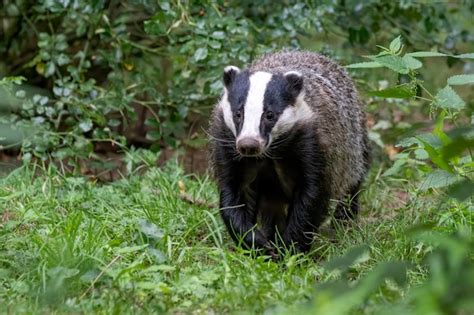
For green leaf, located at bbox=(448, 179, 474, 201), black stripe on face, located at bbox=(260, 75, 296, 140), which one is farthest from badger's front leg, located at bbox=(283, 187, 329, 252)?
green leaf, located at bbox=(448, 179, 474, 201)

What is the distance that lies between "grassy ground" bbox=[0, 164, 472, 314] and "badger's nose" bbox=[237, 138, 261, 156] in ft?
1.44

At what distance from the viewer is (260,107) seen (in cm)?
515

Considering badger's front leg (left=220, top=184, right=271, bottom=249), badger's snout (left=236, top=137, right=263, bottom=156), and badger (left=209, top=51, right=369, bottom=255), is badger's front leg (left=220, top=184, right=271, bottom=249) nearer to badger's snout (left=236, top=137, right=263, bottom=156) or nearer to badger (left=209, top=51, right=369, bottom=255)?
badger (left=209, top=51, right=369, bottom=255)

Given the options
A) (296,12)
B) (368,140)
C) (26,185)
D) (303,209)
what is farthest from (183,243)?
(296,12)

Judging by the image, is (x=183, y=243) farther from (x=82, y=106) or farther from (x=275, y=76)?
(x=82, y=106)

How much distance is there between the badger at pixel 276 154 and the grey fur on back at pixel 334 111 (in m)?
0.01

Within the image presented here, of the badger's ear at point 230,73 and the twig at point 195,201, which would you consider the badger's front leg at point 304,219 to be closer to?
the badger's ear at point 230,73

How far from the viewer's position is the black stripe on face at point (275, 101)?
5.16 meters

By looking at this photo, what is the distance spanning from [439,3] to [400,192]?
199 centimetres

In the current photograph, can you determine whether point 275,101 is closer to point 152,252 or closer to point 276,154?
point 276,154

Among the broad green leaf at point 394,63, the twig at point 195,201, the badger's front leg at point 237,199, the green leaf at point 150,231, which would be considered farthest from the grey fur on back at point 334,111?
the green leaf at point 150,231

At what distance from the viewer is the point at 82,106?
23.8 ft

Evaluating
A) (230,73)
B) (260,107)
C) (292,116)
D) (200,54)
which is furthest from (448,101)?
(200,54)

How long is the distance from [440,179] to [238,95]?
1.21 metres
